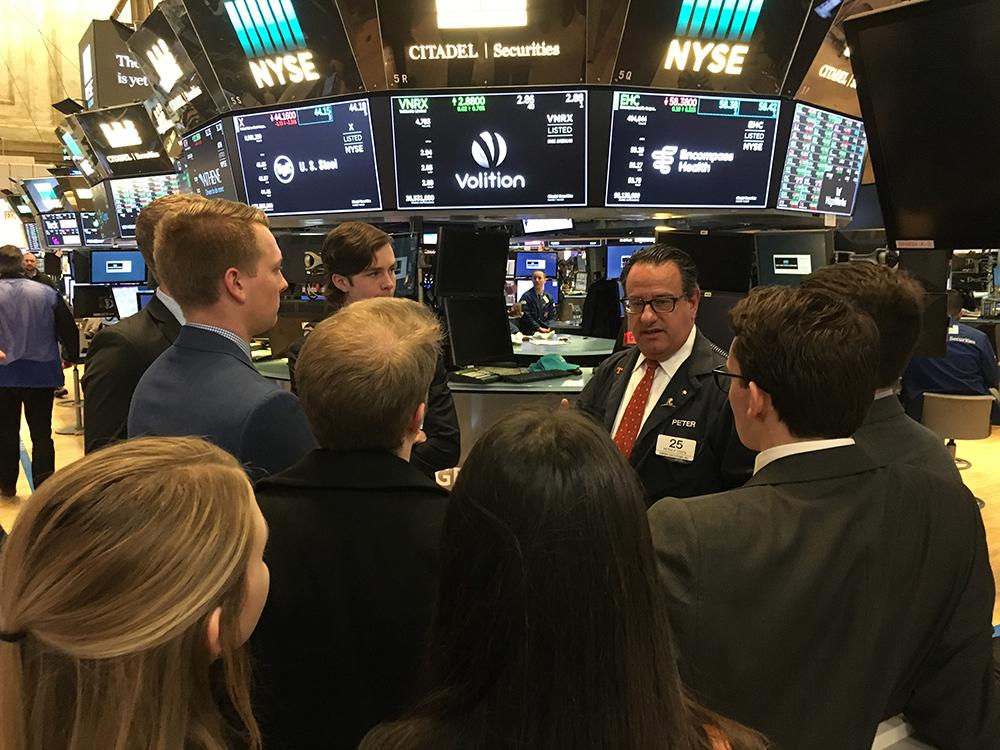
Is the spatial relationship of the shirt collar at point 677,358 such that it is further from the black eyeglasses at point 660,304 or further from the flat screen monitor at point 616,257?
the flat screen monitor at point 616,257

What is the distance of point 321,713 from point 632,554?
0.83m

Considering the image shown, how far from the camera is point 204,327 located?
1.79 m

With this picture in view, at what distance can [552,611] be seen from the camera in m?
0.77

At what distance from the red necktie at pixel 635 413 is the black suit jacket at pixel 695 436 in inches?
2.9

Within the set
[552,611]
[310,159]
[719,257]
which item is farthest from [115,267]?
[552,611]

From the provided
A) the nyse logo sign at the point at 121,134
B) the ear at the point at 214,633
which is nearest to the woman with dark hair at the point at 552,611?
the ear at the point at 214,633

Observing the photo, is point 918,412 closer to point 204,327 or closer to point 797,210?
point 797,210

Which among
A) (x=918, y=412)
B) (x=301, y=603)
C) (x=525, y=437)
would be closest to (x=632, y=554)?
(x=525, y=437)

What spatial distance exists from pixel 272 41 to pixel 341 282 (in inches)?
100

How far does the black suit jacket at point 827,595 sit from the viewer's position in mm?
1285

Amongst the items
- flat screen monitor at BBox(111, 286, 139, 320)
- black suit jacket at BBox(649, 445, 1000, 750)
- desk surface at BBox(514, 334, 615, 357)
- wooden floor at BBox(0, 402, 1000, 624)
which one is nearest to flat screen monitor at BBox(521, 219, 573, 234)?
desk surface at BBox(514, 334, 615, 357)

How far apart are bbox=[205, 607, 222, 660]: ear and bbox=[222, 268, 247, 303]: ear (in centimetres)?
114

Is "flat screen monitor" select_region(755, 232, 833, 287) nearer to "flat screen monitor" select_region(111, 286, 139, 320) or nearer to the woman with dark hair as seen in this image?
the woman with dark hair

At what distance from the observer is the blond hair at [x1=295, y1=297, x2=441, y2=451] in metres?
1.38
